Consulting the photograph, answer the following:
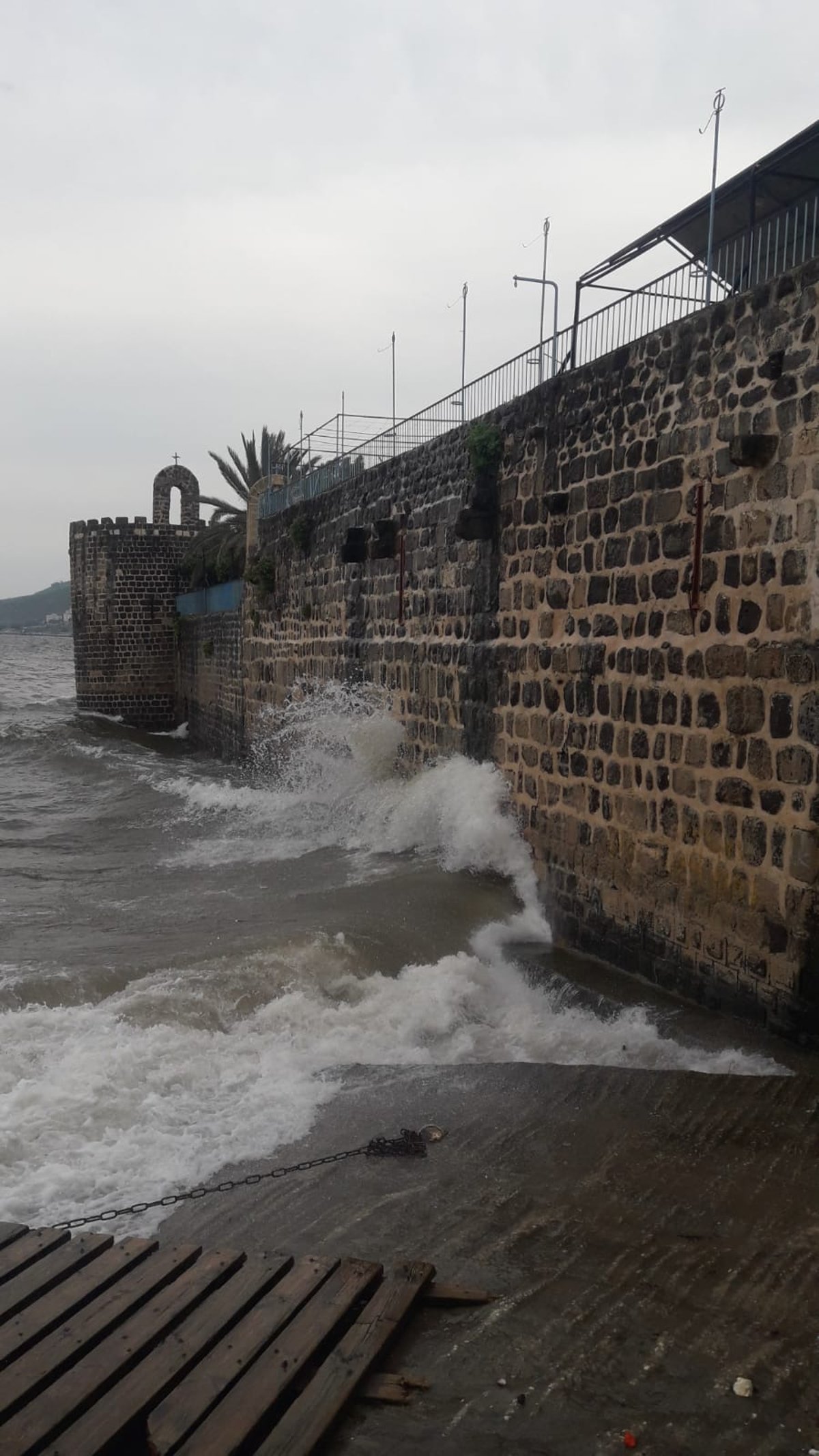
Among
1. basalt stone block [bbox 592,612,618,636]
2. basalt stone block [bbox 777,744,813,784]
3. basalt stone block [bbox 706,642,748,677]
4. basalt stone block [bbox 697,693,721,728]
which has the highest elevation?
basalt stone block [bbox 592,612,618,636]

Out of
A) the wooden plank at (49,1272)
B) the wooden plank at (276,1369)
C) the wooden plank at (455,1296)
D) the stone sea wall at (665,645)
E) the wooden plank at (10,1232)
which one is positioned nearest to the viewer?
the wooden plank at (276,1369)

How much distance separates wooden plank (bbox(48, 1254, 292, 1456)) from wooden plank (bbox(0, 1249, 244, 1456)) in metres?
→ 0.03

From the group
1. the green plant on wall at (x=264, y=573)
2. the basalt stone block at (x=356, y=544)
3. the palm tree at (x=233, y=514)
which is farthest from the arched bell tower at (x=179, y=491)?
the basalt stone block at (x=356, y=544)

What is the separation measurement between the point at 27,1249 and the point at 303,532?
42.2 ft

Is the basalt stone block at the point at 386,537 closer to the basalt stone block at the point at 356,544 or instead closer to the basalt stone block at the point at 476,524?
the basalt stone block at the point at 356,544

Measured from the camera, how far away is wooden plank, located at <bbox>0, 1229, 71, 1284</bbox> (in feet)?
11.5

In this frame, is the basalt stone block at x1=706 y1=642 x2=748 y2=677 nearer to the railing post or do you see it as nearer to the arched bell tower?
the railing post

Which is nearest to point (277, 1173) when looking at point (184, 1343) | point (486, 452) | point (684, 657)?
point (184, 1343)

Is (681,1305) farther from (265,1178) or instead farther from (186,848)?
(186,848)

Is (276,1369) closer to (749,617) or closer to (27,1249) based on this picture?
(27,1249)

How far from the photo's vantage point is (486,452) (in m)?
9.57

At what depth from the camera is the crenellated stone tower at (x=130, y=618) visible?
28969 millimetres

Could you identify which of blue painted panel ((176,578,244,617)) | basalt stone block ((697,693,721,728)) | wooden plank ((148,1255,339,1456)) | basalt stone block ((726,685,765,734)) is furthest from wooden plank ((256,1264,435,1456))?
blue painted panel ((176,578,244,617))

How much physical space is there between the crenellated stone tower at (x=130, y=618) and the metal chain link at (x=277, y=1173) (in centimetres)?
2511
